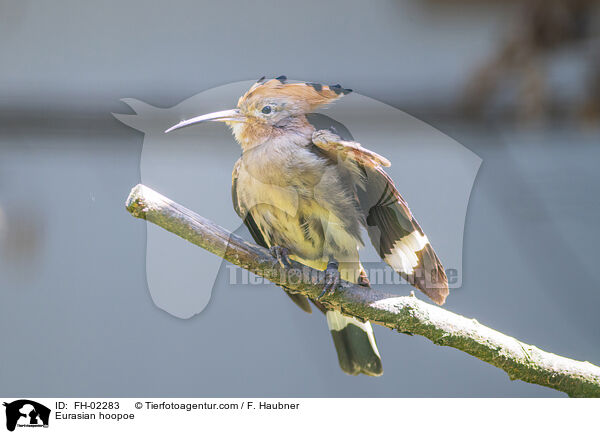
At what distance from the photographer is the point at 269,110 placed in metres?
0.85

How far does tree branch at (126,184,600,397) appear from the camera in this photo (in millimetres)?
896

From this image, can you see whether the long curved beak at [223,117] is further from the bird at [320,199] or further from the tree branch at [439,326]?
the tree branch at [439,326]

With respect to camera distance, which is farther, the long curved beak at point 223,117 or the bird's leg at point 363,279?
the bird's leg at point 363,279

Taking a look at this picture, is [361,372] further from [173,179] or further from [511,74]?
[511,74]

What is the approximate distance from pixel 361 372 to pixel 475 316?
0.24 meters

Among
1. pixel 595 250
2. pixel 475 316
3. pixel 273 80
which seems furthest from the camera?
pixel 595 250

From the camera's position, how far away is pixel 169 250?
34.9 inches

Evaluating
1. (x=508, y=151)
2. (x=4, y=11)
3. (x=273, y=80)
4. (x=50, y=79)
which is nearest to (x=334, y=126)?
(x=273, y=80)

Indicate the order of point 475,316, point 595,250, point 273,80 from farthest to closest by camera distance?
point 595,250
point 475,316
point 273,80

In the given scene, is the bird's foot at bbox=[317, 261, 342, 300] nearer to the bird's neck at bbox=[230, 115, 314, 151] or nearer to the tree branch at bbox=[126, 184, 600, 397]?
the tree branch at bbox=[126, 184, 600, 397]

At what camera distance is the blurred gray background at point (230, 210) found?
940 mm
